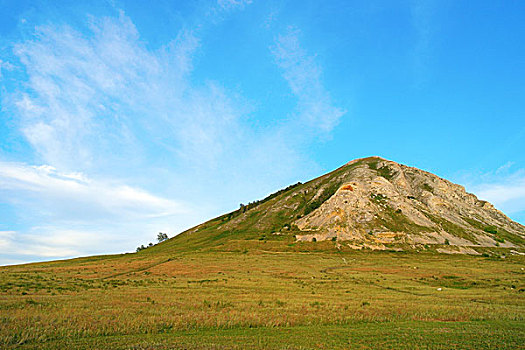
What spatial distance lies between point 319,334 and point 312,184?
569 feet

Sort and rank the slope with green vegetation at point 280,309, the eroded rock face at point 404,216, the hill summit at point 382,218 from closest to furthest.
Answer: the slope with green vegetation at point 280,309 < the hill summit at point 382,218 < the eroded rock face at point 404,216

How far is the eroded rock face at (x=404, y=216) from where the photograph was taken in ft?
365

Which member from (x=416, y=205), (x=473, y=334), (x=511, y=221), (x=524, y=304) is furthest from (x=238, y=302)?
(x=511, y=221)

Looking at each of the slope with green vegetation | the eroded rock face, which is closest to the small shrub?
the eroded rock face

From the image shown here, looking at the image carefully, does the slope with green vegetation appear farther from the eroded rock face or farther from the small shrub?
the small shrub

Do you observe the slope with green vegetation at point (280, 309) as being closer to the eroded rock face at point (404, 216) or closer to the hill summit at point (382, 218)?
the hill summit at point (382, 218)

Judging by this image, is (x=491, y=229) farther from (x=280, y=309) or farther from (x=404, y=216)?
(x=280, y=309)

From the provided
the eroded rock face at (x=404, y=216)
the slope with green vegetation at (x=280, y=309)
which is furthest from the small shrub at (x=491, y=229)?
the slope with green vegetation at (x=280, y=309)

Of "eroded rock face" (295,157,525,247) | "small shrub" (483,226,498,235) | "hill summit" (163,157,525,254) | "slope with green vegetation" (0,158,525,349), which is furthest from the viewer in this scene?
"small shrub" (483,226,498,235)

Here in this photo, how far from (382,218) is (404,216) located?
9.78 metres

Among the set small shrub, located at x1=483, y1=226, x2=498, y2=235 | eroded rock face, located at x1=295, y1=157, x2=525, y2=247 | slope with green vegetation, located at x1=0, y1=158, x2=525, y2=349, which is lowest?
slope with green vegetation, located at x1=0, y1=158, x2=525, y2=349

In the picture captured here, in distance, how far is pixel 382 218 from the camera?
11962 centimetres

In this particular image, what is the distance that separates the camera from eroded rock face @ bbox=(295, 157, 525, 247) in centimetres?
11125

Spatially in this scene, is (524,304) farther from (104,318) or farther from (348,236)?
(348,236)
